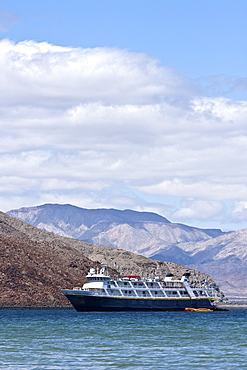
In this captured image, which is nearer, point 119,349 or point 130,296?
point 119,349

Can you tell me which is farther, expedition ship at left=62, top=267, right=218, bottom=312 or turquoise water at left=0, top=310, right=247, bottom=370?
expedition ship at left=62, top=267, right=218, bottom=312

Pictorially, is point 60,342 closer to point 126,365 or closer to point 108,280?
point 126,365

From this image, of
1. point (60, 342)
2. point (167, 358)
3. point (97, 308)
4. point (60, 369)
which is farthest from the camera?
point (97, 308)

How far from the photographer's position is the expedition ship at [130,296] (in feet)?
563

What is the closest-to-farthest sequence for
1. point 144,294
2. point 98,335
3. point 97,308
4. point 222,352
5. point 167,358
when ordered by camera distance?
point 167,358, point 222,352, point 98,335, point 97,308, point 144,294

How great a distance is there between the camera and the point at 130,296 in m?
180

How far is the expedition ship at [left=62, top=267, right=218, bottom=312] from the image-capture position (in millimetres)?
171750

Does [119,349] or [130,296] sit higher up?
[130,296]

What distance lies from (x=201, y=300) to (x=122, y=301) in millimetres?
30209

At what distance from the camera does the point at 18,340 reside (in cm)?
8412

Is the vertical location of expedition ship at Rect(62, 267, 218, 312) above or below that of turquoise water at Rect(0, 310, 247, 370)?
above

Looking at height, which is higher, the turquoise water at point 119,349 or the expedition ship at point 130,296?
the expedition ship at point 130,296

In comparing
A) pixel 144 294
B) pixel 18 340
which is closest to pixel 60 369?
pixel 18 340

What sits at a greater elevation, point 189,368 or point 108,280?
point 108,280
